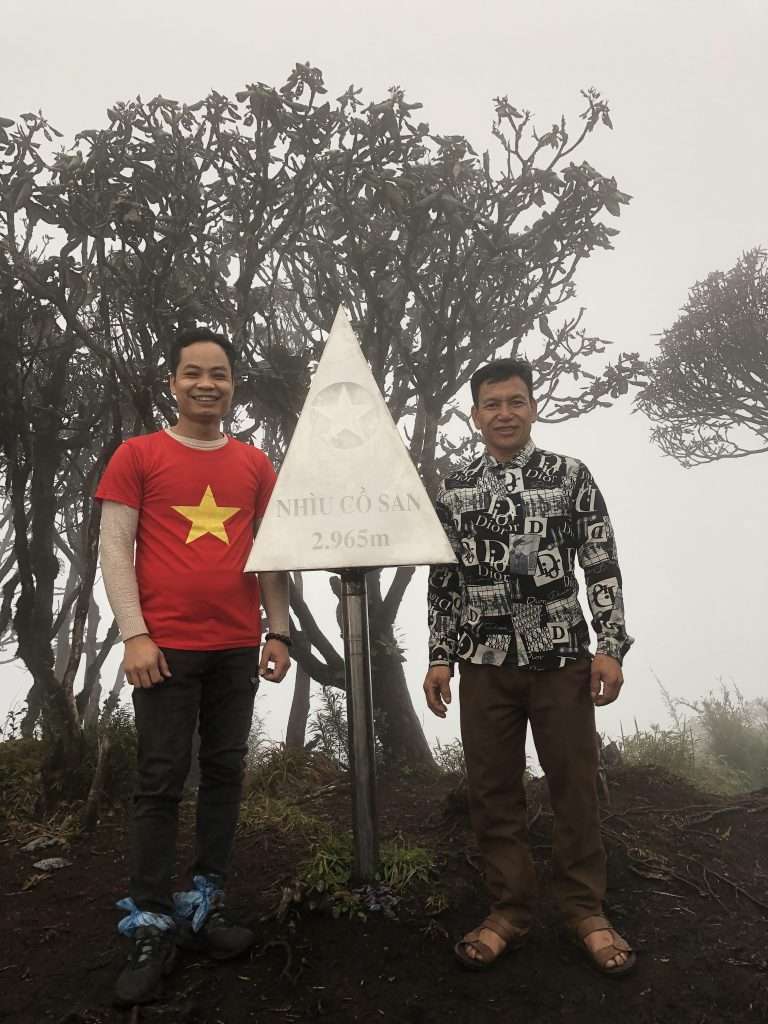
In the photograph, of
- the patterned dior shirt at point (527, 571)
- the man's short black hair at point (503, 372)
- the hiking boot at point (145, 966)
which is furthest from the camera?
the man's short black hair at point (503, 372)

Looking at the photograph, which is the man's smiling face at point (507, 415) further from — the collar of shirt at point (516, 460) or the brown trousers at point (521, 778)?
the brown trousers at point (521, 778)

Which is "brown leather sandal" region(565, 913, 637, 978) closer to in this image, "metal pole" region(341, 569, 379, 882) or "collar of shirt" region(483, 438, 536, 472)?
"metal pole" region(341, 569, 379, 882)

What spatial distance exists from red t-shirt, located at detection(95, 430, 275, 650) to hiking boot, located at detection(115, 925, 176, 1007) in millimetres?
1029

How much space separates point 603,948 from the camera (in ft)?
8.84

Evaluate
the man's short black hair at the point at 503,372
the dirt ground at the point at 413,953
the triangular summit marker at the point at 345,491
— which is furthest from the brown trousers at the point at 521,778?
the man's short black hair at the point at 503,372

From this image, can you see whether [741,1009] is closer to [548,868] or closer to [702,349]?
[548,868]

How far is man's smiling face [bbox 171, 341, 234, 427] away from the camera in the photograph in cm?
300

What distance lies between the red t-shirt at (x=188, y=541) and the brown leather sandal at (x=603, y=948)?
1.70 meters

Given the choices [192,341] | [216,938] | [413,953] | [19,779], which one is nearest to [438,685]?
[413,953]

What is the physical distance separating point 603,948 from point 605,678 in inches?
39.4

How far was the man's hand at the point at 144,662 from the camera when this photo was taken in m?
2.63

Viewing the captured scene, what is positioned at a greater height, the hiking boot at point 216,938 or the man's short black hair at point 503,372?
the man's short black hair at point 503,372

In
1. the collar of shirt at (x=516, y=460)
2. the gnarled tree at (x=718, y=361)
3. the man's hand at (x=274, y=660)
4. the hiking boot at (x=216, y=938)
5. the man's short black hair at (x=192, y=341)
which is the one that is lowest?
the hiking boot at (x=216, y=938)

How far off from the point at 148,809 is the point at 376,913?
3.52 ft
